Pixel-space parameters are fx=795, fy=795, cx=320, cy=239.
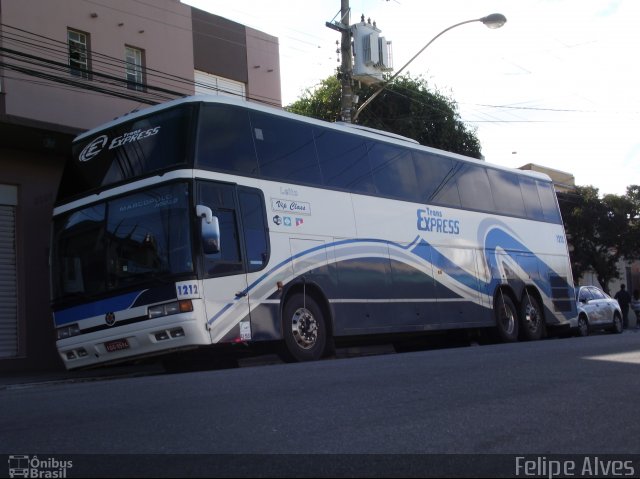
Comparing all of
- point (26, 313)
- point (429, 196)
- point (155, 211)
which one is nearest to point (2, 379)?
point (26, 313)

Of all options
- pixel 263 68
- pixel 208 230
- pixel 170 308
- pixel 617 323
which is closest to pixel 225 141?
pixel 208 230

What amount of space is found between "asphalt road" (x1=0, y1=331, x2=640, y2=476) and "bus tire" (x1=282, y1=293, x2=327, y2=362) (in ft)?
9.34

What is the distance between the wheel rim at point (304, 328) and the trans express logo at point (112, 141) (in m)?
3.50

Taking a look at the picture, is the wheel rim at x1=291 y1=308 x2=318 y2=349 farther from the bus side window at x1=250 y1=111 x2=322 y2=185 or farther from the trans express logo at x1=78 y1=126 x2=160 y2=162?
the trans express logo at x1=78 y1=126 x2=160 y2=162

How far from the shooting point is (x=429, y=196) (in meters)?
16.0

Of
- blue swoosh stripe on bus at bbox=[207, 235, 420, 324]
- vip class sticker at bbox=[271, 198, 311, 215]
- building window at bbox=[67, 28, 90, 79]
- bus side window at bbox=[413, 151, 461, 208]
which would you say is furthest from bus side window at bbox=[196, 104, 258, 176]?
building window at bbox=[67, 28, 90, 79]

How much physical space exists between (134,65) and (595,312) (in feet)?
49.8

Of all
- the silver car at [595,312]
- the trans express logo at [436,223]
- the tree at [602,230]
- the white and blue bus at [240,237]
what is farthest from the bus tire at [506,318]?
the tree at [602,230]

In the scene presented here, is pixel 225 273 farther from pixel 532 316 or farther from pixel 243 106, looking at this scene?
pixel 532 316

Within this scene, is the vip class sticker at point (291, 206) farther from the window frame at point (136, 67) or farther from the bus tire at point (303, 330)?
the window frame at point (136, 67)

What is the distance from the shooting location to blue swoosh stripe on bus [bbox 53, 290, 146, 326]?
11.0m

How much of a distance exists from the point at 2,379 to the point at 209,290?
239 inches

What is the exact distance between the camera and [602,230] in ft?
109

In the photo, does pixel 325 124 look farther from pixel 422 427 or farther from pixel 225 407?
pixel 422 427
